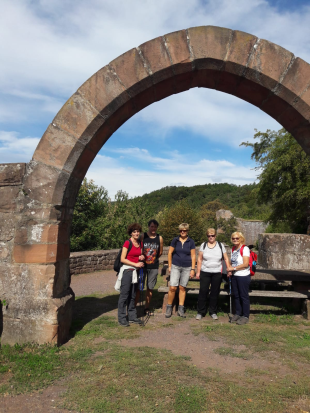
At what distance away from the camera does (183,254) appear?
5.05 metres

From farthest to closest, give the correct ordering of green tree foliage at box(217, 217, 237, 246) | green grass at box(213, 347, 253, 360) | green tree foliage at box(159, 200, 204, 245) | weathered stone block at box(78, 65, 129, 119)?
green tree foliage at box(217, 217, 237, 246), green tree foliage at box(159, 200, 204, 245), weathered stone block at box(78, 65, 129, 119), green grass at box(213, 347, 253, 360)

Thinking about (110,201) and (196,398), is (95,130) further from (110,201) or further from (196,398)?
(110,201)

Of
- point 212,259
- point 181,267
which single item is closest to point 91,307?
point 181,267

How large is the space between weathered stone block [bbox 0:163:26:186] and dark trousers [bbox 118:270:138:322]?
2019mm

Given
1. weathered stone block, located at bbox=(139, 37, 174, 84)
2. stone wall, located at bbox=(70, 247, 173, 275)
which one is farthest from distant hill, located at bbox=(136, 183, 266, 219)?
weathered stone block, located at bbox=(139, 37, 174, 84)

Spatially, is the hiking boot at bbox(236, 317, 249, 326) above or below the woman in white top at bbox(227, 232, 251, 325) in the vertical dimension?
below

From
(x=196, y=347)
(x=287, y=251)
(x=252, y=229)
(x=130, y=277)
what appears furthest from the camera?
(x=252, y=229)

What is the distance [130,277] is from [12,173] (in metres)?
2.21

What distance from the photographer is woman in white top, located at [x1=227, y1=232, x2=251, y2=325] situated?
15.8ft

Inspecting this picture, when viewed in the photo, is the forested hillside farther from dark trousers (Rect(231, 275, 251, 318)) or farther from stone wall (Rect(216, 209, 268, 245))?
dark trousers (Rect(231, 275, 251, 318))

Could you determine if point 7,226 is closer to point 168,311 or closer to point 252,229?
point 168,311

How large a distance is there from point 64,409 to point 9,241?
214cm

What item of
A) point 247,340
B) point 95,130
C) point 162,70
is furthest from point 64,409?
point 162,70

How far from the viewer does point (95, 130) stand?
13.5 feet
